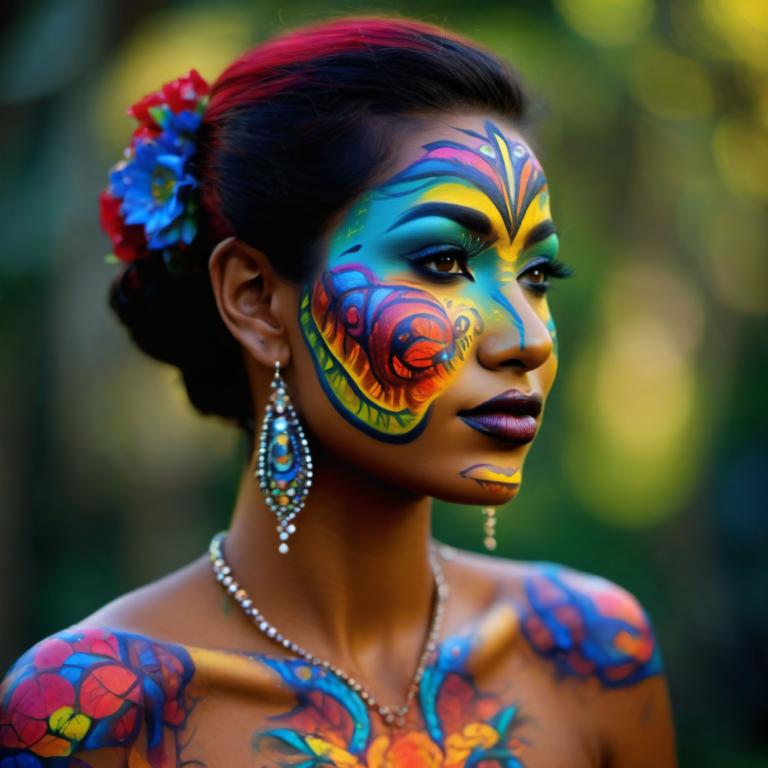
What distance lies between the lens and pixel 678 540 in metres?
7.79

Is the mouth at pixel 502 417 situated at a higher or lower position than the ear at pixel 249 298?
lower

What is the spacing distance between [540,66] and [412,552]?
491cm

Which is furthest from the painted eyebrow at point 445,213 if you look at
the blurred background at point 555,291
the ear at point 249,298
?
the blurred background at point 555,291

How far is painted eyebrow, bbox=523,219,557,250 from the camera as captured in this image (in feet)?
8.48

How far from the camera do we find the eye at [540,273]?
262cm

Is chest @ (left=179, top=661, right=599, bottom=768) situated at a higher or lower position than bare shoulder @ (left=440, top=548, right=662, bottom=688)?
lower

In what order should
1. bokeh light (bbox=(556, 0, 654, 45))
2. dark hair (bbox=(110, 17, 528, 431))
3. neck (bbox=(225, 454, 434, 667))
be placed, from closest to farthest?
dark hair (bbox=(110, 17, 528, 431)) → neck (bbox=(225, 454, 434, 667)) → bokeh light (bbox=(556, 0, 654, 45))

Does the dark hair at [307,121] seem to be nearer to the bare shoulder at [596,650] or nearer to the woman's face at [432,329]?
the woman's face at [432,329]

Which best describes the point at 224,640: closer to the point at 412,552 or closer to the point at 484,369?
the point at 412,552

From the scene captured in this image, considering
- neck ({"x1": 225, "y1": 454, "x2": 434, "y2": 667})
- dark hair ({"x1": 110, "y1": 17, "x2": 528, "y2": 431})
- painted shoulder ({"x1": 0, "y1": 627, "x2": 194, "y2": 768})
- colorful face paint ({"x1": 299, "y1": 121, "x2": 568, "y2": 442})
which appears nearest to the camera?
painted shoulder ({"x1": 0, "y1": 627, "x2": 194, "y2": 768})

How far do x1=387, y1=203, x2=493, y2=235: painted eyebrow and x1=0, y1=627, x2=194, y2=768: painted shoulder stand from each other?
3.50 feet

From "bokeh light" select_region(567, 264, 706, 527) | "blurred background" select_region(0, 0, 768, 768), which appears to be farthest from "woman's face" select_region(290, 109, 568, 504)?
"bokeh light" select_region(567, 264, 706, 527)

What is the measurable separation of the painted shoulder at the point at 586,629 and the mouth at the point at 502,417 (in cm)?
76

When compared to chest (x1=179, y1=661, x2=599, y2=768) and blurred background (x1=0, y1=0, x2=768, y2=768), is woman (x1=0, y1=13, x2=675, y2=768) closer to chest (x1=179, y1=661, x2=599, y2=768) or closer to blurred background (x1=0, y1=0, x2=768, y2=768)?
chest (x1=179, y1=661, x2=599, y2=768)
